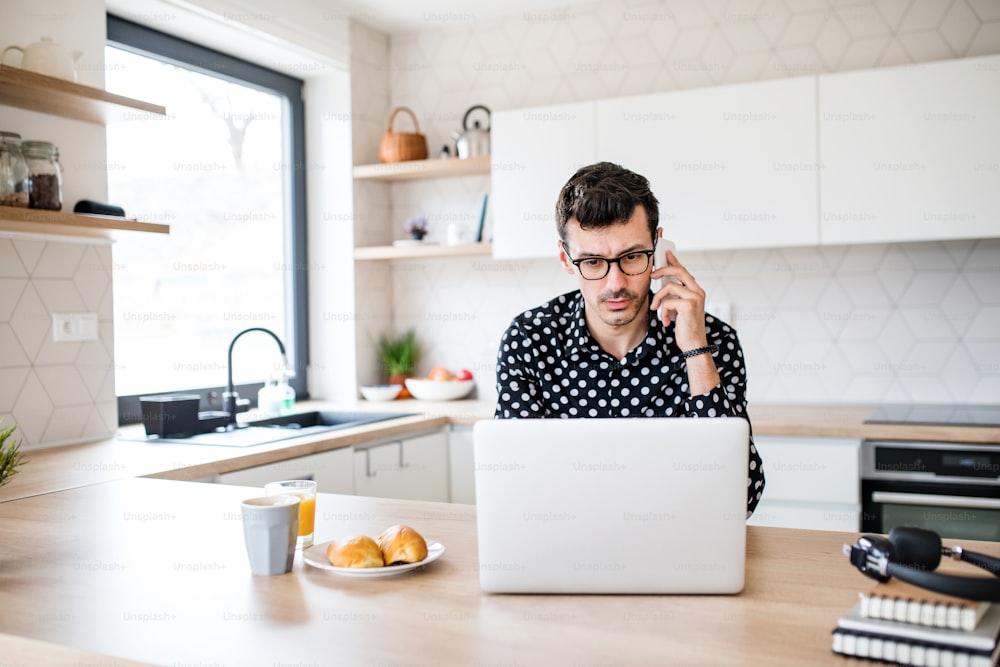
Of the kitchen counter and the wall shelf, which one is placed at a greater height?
the wall shelf

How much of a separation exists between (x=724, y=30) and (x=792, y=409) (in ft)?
5.02

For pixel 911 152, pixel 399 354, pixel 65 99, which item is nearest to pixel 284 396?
pixel 399 354

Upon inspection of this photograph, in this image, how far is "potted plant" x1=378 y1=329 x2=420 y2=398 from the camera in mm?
4211

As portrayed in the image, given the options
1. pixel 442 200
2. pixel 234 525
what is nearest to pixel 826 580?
pixel 234 525

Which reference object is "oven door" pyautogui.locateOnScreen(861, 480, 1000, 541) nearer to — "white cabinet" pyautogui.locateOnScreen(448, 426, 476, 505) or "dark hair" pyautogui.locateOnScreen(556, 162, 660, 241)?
"white cabinet" pyautogui.locateOnScreen(448, 426, 476, 505)

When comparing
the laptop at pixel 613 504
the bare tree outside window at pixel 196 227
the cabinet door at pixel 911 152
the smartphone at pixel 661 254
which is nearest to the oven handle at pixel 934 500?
the cabinet door at pixel 911 152

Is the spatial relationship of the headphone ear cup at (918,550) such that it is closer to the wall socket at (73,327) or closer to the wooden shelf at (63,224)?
the wooden shelf at (63,224)

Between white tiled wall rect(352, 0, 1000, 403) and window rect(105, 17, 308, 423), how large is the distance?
0.36m

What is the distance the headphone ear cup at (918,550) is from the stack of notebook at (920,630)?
0.09 m

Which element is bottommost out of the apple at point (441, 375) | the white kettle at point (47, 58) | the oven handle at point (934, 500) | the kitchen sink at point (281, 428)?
the oven handle at point (934, 500)

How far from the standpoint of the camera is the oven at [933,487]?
109 inches

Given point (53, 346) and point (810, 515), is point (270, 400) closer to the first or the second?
point (53, 346)

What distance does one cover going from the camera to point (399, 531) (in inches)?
54.1

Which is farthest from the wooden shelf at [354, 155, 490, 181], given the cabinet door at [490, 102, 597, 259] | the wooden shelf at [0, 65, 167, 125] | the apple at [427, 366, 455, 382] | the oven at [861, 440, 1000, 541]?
the oven at [861, 440, 1000, 541]
